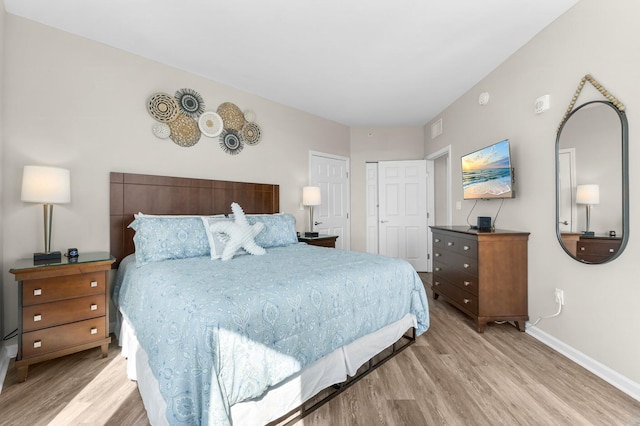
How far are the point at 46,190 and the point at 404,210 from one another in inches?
179

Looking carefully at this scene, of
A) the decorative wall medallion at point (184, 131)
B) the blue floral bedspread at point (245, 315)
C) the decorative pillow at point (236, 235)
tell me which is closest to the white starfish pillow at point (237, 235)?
the decorative pillow at point (236, 235)

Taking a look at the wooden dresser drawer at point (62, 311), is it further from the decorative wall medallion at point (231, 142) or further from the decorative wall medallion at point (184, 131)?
the decorative wall medallion at point (231, 142)

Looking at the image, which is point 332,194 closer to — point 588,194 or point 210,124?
point 210,124

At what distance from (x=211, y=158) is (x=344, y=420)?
113 inches

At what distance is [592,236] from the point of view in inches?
77.3

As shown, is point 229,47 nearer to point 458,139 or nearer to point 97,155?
point 97,155

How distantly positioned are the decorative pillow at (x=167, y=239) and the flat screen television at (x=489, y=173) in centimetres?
285

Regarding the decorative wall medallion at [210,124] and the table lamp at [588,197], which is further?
the decorative wall medallion at [210,124]

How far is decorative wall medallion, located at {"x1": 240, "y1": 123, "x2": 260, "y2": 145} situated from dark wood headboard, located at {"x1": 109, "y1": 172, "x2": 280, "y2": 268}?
22.3 inches

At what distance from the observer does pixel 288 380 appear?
144 cm

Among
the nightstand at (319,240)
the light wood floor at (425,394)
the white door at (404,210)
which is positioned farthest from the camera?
the white door at (404,210)

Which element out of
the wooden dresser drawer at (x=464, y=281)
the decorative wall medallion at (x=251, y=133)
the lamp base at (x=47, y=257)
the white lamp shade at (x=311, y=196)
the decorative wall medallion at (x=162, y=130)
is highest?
the decorative wall medallion at (x=251, y=133)

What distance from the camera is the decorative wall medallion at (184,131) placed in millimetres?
2986

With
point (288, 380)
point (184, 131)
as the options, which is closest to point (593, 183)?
point (288, 380)
